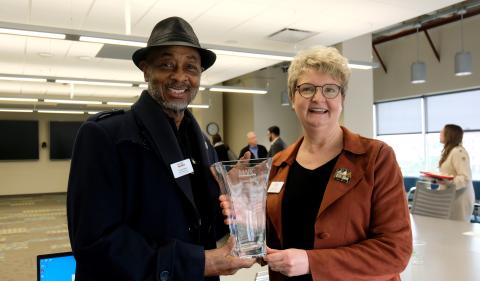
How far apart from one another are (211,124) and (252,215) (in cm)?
1156

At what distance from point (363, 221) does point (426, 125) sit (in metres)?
9.54

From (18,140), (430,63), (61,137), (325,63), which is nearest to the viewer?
(325,63)

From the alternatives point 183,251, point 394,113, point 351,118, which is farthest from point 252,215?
point 394,113

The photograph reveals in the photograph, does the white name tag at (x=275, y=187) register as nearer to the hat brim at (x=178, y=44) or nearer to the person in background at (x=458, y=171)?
the hat brim at (x=178, y=44)

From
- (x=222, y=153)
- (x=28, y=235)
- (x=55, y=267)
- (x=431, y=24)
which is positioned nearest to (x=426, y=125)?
(x=431, y=24)

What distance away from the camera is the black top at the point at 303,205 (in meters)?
1.36

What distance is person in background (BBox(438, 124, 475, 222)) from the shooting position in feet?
14.4

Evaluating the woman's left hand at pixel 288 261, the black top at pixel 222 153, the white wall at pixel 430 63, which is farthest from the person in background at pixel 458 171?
the white wall at pixel 430 63

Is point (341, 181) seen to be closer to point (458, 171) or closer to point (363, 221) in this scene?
point (363, 221)

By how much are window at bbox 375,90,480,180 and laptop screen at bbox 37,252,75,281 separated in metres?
7.78

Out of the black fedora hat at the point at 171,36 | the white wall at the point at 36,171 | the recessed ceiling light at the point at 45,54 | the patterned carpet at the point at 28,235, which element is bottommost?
the patterned carpet at the point at 28,235

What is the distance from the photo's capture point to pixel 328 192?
51.9 inches

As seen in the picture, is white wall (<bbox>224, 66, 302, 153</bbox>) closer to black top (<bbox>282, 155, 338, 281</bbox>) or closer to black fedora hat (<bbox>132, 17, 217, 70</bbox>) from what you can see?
black top (<bbox>282, 155, 338, 281</bbox>)

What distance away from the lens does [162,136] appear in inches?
46.5
